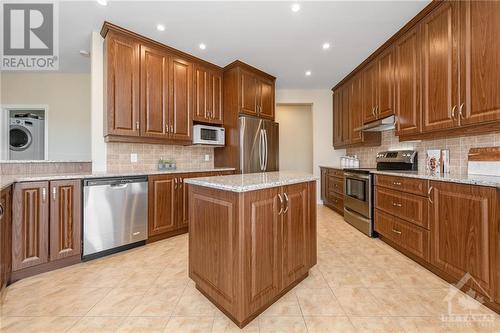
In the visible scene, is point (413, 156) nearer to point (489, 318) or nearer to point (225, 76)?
point (489, 318)

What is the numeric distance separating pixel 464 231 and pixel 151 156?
3.69 meters

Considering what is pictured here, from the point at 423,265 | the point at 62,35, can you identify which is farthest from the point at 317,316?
the point at 62,35

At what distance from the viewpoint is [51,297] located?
67.4 inches

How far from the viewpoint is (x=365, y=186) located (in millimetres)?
3141

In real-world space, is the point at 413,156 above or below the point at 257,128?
below

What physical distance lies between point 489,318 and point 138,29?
431 centimetres

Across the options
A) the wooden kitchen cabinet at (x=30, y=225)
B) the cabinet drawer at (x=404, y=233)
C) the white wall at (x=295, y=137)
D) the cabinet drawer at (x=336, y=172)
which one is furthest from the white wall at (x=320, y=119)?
the wooden kitchen cabinet at (x=30, y=225)

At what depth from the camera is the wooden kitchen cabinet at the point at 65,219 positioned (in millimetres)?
2092

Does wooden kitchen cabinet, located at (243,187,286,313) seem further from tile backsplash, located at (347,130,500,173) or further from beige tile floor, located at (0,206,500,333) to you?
tile backsplash, located at (347,130,500,173)

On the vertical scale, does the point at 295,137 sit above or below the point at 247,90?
below

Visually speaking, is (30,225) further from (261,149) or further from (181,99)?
(261,149)

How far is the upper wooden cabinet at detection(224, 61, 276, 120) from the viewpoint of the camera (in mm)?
3752

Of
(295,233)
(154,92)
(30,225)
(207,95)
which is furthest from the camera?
(207,95)

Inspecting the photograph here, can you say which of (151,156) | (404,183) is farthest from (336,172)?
(151,156)
